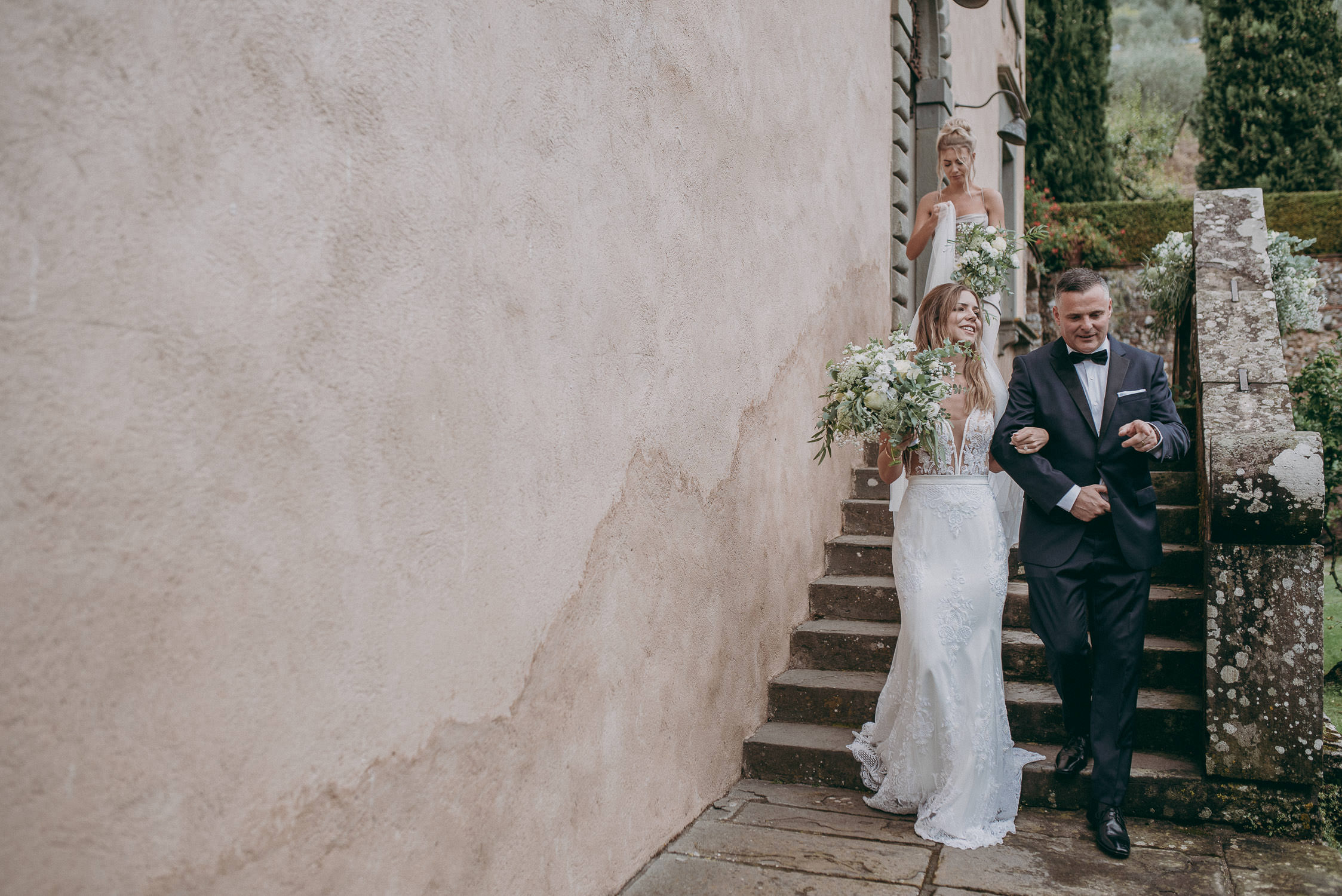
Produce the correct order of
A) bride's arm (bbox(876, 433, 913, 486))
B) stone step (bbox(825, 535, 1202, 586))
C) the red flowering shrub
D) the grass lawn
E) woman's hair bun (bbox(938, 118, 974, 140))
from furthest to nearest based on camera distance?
the red flowering shrub, woman's hair bun (bbox(938, 118, 974, 140)), stone step (bbox(825, 535, 1202, 586)), the grass lawn, bride's arm (bbox(876, 433, 913, 486))

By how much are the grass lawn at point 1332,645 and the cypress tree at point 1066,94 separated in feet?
26.5

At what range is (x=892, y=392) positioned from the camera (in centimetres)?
384

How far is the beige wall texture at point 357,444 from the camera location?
156 cm

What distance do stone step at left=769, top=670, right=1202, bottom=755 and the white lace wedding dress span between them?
241 millimetres

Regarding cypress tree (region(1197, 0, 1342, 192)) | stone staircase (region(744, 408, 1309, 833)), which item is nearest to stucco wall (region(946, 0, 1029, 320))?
cypress tree (region(1197, 0, 1342, 192))

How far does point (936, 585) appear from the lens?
3.94 m

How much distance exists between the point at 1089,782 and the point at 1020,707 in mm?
442

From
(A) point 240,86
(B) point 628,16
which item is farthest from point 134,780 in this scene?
(B) point 628,16

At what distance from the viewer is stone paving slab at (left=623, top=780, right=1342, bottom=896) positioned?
3.28 metres

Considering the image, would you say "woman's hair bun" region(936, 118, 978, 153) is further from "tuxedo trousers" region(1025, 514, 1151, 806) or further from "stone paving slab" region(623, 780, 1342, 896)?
"stone paving slab" region(623, 780, 1342, 896)

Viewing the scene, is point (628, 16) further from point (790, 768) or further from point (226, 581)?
point (790, 768)

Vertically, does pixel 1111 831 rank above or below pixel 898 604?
below

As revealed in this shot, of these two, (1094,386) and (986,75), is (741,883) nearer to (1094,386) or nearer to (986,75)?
(1094,386)

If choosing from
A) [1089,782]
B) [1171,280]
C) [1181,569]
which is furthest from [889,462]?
[1171,280]
